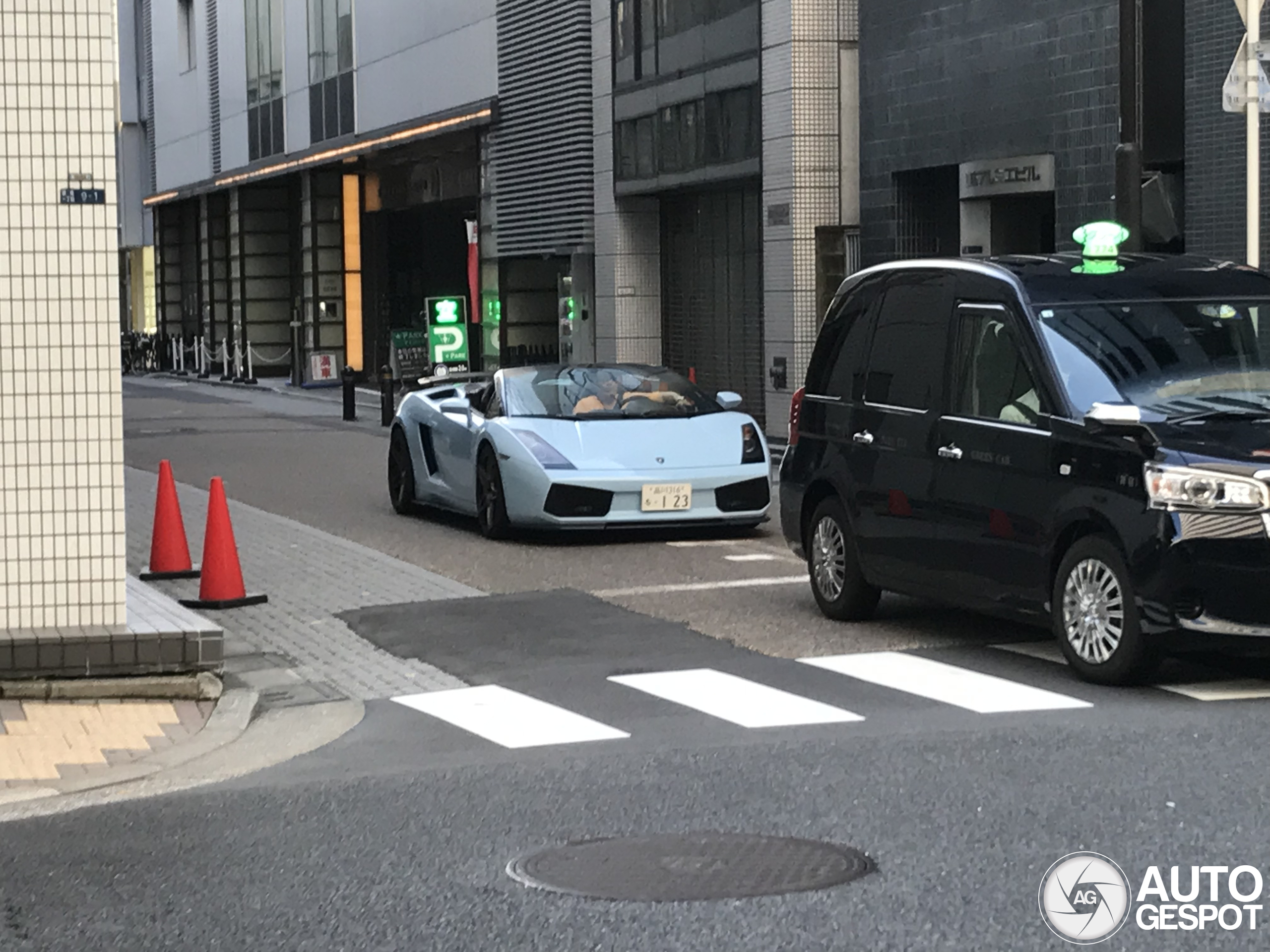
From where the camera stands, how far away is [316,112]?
46.2 m

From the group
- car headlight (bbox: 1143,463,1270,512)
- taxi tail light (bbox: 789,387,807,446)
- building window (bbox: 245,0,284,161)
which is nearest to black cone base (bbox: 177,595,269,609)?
taxi tail light (bbox: 789,387,807,446)

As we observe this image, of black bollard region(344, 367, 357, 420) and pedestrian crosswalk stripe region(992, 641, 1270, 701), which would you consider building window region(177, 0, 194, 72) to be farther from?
pedestrian crosswalk stripe region(992, 641, 1270, 701)

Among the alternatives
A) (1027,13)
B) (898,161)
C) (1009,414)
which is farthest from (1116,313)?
(898,161)

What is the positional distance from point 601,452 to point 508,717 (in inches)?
265

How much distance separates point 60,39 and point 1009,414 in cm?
464

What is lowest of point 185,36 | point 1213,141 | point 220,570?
point 220,570

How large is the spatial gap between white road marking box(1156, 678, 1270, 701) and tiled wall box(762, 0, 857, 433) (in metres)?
17.1

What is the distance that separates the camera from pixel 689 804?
7.20 meters

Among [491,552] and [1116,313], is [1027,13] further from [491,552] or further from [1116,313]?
[1116,313]

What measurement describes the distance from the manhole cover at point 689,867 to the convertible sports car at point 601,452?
29.4 ft

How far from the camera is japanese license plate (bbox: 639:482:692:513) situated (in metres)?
15.7

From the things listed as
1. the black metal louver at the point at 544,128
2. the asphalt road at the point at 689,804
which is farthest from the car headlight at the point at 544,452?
the black metal louver at the point at 544,128

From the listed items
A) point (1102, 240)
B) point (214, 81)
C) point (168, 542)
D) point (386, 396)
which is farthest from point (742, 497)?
point (214, 81)

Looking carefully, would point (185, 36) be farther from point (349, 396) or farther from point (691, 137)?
point (691, 137)
